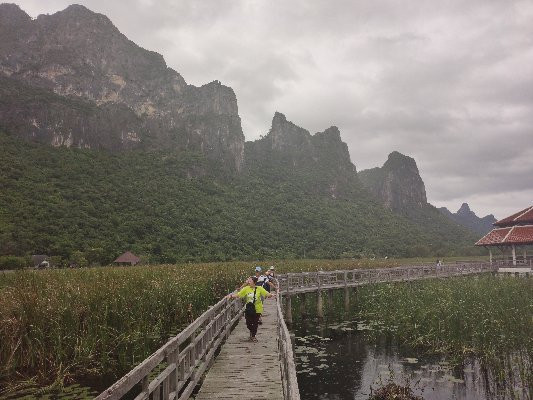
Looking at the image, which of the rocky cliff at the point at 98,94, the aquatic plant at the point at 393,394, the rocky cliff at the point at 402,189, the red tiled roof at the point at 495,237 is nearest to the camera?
the aquatic plant at the point at 393,394

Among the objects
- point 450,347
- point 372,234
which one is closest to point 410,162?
point 372,234

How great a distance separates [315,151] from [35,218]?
437ft

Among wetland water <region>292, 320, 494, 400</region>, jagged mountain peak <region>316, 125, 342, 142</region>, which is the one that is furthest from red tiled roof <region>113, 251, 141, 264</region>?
jagged mountain peak <region>316, 125, 342, 142</region>

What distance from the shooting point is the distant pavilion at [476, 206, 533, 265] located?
35469 mm

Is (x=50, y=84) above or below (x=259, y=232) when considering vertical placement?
above

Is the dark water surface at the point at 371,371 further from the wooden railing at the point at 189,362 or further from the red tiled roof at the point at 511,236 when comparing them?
the red tiled roof at the point at 511,236

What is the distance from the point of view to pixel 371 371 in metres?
12.4

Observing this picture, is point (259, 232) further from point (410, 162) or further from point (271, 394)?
point (410, 162)

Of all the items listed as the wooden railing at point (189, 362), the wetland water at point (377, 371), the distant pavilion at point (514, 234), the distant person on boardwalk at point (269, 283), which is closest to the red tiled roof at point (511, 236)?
the distant pavilion at point (514, 234)

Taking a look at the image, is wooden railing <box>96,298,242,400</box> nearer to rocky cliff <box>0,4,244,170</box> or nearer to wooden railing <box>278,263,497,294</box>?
wooden railing <box>278,263,497,294</box>

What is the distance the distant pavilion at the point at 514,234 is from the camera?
1396 inches

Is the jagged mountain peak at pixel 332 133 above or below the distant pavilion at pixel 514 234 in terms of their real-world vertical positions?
above

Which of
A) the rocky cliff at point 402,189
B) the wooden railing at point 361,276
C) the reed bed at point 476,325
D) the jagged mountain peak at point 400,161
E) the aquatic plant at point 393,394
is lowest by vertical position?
the aquatic plant at point 393,394

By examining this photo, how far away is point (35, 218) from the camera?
50.0m
